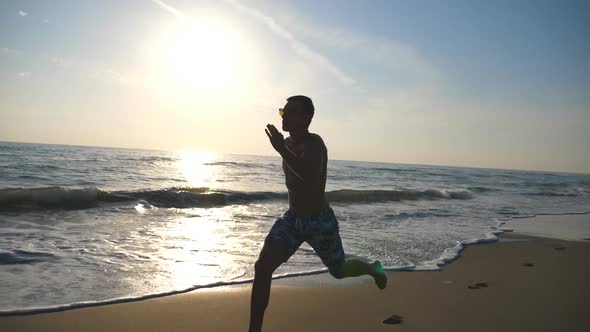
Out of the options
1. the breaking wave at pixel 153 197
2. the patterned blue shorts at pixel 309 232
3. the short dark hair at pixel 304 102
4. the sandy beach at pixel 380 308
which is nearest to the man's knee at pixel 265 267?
the patterned blue shorts at pixel 309 232

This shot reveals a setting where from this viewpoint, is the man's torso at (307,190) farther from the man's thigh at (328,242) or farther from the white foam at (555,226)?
the white foam at (555,226)

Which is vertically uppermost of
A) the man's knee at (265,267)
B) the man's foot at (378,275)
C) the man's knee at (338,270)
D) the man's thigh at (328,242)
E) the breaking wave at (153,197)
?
the man's thigh at (328,242)

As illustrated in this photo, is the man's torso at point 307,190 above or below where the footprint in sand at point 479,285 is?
above

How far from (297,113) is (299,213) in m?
0.77

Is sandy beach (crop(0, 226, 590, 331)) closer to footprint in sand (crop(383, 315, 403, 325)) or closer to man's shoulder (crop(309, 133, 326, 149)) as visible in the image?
footprint in sand (crop(383, 315, 403, 325))

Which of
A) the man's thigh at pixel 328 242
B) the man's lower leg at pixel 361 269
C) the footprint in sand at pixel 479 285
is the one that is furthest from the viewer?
the footprint in sand at pixel 479 285

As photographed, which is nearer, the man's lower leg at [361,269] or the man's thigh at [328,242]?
the man's thigh at [328,242]

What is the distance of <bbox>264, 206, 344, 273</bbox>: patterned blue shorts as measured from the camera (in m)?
3.11

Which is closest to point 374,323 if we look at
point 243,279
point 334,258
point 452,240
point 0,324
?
point 334,258

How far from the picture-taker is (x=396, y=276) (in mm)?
5605

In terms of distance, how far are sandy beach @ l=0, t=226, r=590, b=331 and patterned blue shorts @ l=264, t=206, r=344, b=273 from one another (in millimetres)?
883

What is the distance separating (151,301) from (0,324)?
1.26 m

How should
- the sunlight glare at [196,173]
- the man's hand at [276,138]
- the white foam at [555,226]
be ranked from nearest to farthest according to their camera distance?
the man's hand at [276,138] < the white foam at [555,226] < the sunlight glare at [196,173]

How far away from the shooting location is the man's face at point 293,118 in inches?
120
